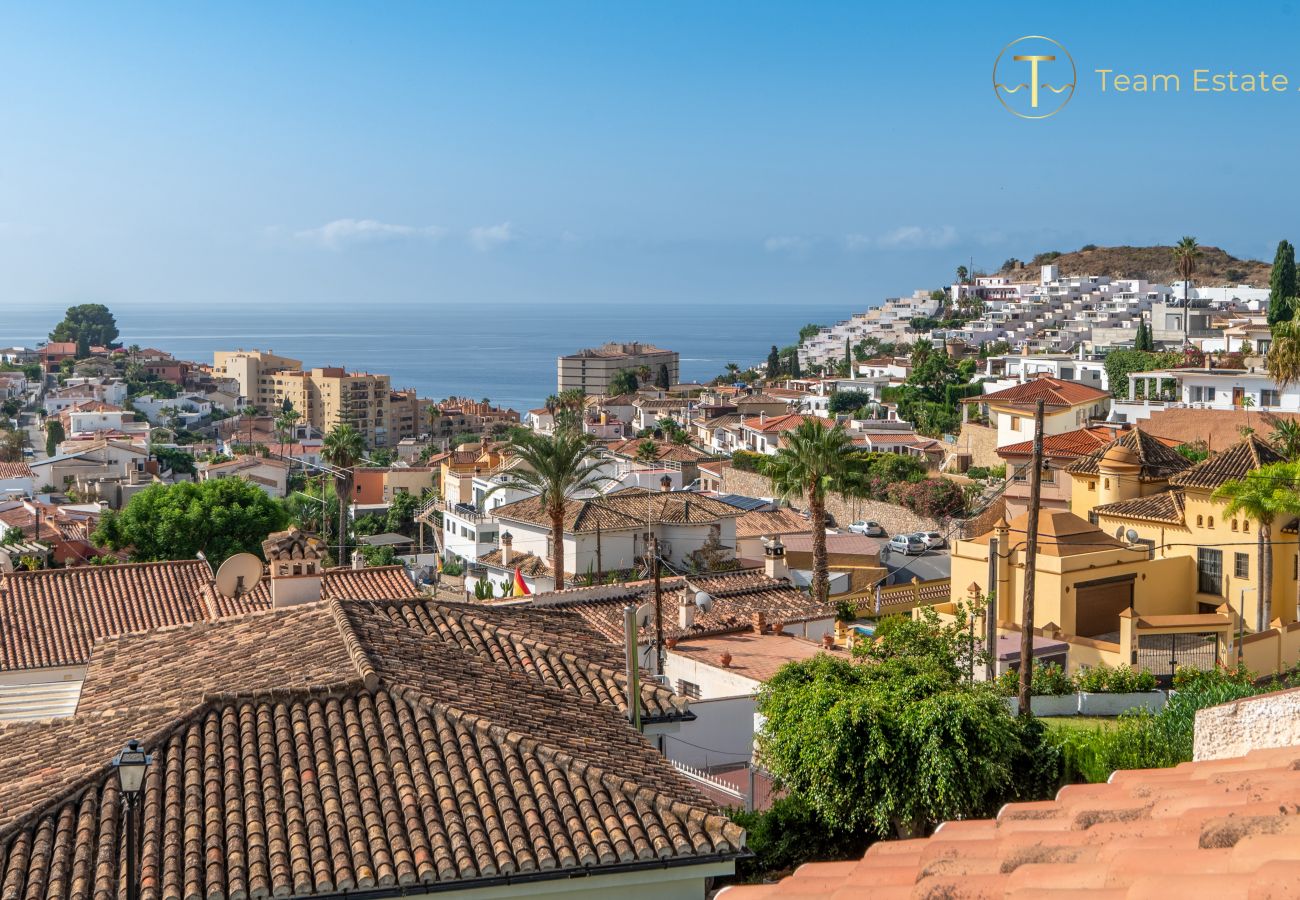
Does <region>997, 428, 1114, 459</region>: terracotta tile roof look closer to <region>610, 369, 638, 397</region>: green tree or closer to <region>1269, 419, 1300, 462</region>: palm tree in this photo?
<region>1269, 419, 1300, 462</region>: palm tree

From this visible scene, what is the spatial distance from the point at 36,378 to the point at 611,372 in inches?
3082

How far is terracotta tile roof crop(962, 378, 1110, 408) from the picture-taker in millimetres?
59562

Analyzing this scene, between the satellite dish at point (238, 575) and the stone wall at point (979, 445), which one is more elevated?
the satellite dish at point (238, 575)

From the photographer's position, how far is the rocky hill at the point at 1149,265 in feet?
497

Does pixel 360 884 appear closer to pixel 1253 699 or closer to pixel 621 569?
pixel 1253 699

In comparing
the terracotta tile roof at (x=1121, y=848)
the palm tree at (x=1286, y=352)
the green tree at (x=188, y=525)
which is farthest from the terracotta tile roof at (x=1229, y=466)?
the green tree at (x=188, y=525)

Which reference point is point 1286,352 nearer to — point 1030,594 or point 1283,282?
point 1030,594

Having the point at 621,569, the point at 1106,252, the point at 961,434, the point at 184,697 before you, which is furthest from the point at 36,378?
the point at 184,697

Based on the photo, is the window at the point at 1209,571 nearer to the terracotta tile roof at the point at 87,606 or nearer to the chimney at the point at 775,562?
the chimney at the point at 775,562

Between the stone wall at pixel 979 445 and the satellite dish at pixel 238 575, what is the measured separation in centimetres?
4078

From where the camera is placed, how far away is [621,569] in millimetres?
38781

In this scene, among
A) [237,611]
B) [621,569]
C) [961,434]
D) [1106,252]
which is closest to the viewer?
[237,611]

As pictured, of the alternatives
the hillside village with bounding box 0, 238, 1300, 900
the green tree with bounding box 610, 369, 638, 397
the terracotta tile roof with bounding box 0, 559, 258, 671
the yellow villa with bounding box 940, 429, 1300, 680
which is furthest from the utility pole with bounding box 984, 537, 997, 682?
the green tree with bounding box 610, 369, 638, 397

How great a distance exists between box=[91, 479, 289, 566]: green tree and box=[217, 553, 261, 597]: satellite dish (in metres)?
28.4
